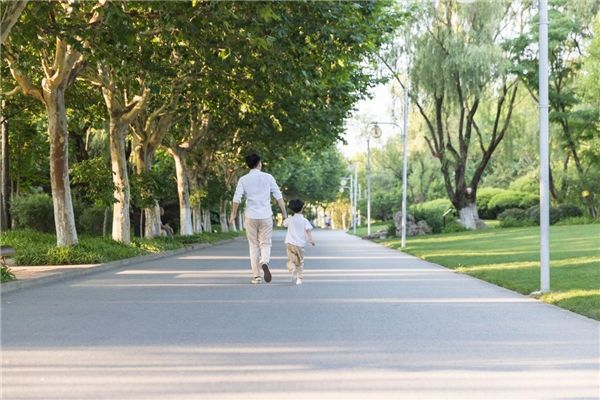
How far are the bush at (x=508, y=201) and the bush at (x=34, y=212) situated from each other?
132 ft

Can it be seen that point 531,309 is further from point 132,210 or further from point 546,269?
point 132,210

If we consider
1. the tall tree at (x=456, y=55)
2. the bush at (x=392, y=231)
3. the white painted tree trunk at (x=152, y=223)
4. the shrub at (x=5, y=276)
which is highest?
the tall tree at (x=456, y=55)

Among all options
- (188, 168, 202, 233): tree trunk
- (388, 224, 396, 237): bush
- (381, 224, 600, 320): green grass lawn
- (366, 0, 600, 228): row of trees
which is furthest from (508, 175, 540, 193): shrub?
(381, 224, 600, 320): green grass lawn

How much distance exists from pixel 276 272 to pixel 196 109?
17.7 metres

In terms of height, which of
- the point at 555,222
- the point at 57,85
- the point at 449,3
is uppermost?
A: the point at 449,3

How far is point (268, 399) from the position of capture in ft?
19.2

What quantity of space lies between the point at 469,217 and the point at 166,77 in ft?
99.0

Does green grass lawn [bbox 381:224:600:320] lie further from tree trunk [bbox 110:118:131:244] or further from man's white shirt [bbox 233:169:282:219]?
tree trunk [bbox 110:118:131:244]

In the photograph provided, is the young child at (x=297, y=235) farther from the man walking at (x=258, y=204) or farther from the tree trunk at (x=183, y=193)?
the tree trunk at (x=183, y=193)

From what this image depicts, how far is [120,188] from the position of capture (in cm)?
2756

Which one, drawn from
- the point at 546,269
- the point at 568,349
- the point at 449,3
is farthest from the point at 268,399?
the point at 449,3

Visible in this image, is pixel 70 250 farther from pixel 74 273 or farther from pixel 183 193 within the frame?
pixel 183 193

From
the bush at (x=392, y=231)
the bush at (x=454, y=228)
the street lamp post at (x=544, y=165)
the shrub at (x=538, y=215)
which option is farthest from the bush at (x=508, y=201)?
the street lamp post at (x=544, y=165)

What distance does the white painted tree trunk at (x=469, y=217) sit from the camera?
169 ft
